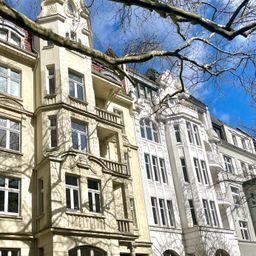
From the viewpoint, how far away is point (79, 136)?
18.8 metres

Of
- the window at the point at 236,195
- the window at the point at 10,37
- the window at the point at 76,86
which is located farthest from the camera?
the window at the point at 236,195

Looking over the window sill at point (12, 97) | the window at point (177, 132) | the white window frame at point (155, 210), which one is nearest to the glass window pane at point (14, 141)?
the window sill at point (12, 97)

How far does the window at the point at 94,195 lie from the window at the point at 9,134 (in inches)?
164

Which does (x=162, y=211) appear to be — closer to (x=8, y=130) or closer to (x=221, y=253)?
(x=221, y=253)

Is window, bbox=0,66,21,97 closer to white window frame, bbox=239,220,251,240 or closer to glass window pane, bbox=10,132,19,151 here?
glass window pane, bbox=10,132,19,151

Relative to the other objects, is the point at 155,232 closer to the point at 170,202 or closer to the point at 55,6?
the point at 170,202

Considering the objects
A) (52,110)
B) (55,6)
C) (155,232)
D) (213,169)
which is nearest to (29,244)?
(52,110)

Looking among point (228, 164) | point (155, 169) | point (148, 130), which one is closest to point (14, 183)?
point (155, 169)

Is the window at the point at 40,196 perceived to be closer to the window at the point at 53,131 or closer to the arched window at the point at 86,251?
the window at the point at 53,131

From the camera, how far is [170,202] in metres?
25.0

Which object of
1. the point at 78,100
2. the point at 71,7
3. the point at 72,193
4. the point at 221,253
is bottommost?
the point at 221,253

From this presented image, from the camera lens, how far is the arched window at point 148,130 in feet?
85.8

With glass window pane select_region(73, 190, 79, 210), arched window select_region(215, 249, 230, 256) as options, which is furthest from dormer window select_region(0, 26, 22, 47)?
arched window select_region(215, 249, 230, 256)

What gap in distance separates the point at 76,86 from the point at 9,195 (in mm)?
7511
